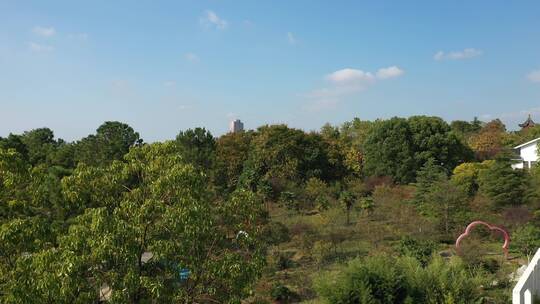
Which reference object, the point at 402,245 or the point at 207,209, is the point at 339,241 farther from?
the point at 207,209

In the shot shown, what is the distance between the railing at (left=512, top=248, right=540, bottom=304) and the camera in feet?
25.3

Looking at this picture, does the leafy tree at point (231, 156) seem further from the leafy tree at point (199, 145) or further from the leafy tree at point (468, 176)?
the leafy tree at point (468, 176)

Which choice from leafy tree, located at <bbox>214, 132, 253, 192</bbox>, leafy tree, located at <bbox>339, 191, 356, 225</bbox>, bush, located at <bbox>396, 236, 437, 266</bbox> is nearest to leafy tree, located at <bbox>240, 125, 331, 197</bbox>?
leafy tree, located at <bbox>214, 132, 253, 192</bbox>

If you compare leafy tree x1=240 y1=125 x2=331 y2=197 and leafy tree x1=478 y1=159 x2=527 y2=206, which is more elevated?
leafy tree x1=240 y1=125 x2=331 y2=197

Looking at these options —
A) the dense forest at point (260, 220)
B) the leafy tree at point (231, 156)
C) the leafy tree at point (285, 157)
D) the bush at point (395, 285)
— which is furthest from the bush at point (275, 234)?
the leafy tree at point (231, 156)

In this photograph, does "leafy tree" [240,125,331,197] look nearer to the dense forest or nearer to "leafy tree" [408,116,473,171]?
the dense forest

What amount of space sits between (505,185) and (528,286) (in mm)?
9883

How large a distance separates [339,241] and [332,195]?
5.97 metres

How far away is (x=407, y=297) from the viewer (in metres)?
8.59

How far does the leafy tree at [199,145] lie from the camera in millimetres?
22516

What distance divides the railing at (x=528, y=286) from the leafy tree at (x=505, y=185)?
812 cm

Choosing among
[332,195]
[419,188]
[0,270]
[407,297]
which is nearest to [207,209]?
[0,270]

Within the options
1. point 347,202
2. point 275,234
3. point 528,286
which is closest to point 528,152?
point 347,202

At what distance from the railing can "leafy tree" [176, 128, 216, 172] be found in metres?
15.5
